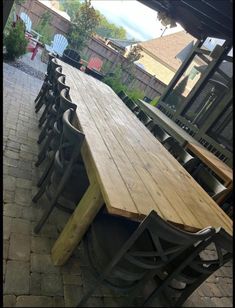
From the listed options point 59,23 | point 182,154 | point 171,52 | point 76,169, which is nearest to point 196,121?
point 182,154

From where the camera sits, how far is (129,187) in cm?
174

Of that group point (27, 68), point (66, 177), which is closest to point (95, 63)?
point (27, 68)

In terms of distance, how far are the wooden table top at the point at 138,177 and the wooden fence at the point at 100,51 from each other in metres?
7.28

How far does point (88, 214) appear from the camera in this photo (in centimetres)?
179

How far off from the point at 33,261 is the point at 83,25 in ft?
29.1

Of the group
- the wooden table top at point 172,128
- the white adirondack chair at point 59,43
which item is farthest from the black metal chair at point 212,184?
the white adirondack chair at point 59,43

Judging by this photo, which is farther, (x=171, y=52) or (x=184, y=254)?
(x=171, y=52)

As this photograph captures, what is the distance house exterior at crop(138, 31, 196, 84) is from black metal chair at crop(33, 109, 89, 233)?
21.9 meters

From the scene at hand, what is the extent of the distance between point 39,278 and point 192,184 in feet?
4.99

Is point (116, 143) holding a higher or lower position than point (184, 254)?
higher

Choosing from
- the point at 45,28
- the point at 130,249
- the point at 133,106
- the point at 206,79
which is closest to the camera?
the point at 130,249

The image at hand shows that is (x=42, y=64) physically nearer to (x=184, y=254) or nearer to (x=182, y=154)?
(x=182, y=154)

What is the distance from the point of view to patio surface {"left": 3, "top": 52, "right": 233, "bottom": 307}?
172 cm

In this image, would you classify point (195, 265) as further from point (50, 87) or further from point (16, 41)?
point (16, 41)
